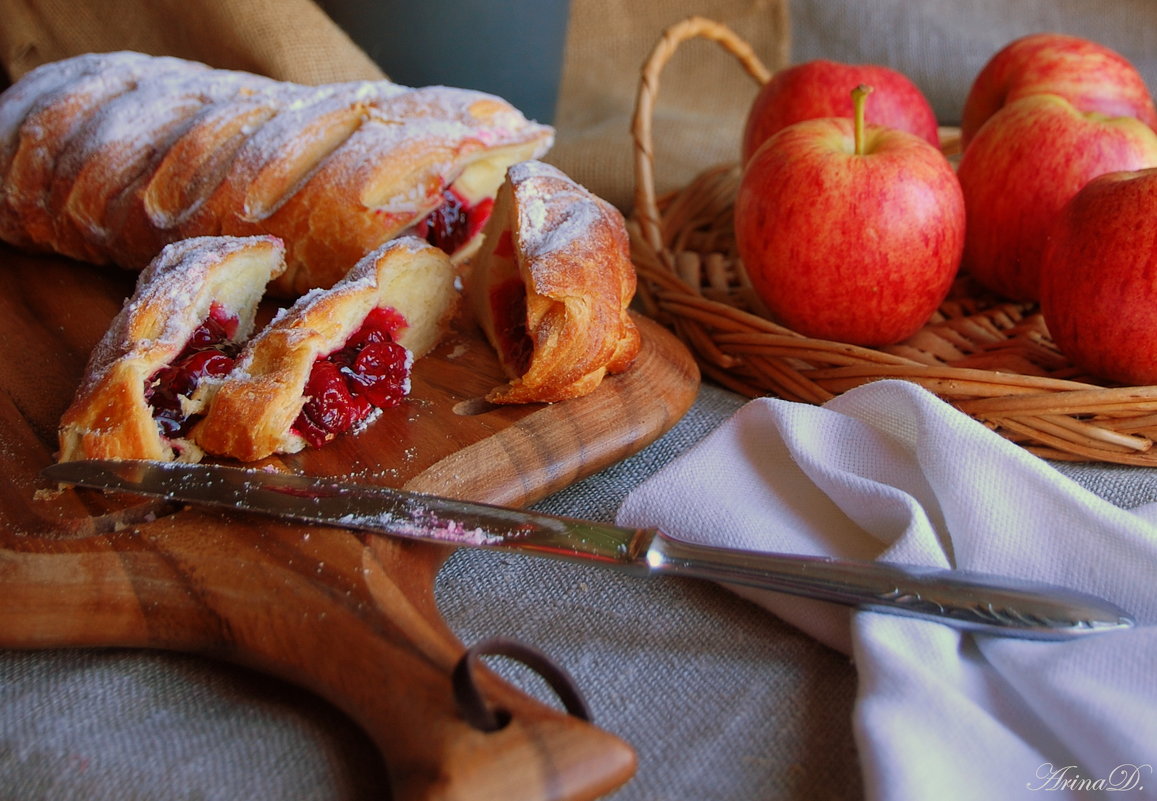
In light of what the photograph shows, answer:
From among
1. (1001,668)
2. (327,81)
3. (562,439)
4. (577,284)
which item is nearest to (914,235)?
(577,284)

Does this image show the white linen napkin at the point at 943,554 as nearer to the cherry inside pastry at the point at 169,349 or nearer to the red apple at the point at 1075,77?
the cherry inside pastry at the point at 169,349

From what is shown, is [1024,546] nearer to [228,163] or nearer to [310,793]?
[310,793]

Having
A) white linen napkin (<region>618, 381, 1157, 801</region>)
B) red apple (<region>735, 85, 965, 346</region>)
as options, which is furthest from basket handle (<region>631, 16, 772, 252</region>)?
white linen napkin (<region>618, 381, 1157, 801</region>)

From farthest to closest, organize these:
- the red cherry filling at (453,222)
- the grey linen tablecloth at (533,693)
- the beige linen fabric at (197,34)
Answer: the beige linen fabric at (197,34) → the red cherry filling at (453,222) → the grey linen tablecloth at (533,693)

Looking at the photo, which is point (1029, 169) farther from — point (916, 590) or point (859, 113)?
point (916, 590)

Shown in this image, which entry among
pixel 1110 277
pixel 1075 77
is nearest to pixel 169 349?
pixel 1110 277

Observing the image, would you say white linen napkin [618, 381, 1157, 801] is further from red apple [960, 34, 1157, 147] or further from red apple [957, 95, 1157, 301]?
red apple [960, 34, 1157, 147]

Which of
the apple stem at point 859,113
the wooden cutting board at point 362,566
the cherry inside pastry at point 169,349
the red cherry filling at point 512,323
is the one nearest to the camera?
the wooden cutting board at point 362,566

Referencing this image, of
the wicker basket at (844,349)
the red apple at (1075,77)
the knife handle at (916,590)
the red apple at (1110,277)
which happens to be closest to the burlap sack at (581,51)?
the wicker basket at (844,349)
